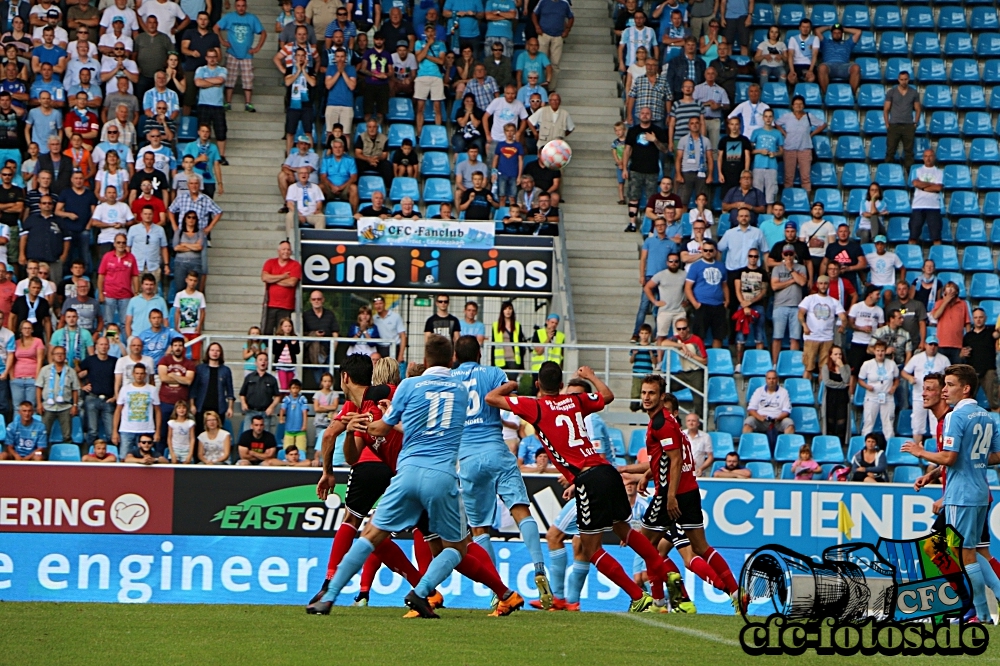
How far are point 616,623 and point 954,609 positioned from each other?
2.56 metres

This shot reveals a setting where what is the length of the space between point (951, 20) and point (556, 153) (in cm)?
985

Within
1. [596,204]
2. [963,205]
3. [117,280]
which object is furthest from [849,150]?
[117,280]

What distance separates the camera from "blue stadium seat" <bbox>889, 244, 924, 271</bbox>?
23.3m

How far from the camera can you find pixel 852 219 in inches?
953

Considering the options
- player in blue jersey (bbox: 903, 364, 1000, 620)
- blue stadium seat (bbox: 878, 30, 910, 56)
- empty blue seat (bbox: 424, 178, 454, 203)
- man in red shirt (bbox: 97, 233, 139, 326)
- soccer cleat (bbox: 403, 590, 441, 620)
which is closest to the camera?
soccer cleat (bbox: 403, 590, 441, 620)

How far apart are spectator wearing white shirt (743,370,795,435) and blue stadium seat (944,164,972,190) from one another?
697 cm

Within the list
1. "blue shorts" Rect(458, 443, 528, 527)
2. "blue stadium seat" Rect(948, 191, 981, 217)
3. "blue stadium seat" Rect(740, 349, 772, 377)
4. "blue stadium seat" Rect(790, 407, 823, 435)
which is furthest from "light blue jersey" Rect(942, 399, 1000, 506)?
"blue stadium seat" Rect(948, 191, 981, 217)

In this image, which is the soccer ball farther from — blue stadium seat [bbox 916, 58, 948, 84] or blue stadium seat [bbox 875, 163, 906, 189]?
blue stadium seat [bbox 916, 58, 948, 84]

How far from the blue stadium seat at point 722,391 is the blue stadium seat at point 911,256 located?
440 cm

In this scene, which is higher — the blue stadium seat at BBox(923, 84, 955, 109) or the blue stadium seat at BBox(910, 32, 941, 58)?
the blue stadium seat at BBox(910, 32, 941, 58)

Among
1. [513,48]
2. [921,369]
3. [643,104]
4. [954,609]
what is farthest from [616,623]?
[513,48]

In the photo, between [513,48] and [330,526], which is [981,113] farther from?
[330,526]

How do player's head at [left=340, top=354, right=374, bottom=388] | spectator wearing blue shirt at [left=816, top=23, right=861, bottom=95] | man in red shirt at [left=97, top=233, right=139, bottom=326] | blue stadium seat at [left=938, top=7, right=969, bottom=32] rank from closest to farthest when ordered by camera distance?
player's head at [left=340, top=354, right=374, bottom=388] → man in red shirt at [left=97, top=233, right=139, bottom=326] → spectator wearing blue shirt at [left=816, top=23, right=861, bottom=95] → blue stadium seat at [left=938, top=7, right=969, bottom=32]

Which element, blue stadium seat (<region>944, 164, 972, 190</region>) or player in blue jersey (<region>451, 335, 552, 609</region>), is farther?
blue stadium seat (<region>944, 164, 972, 190</region>)
